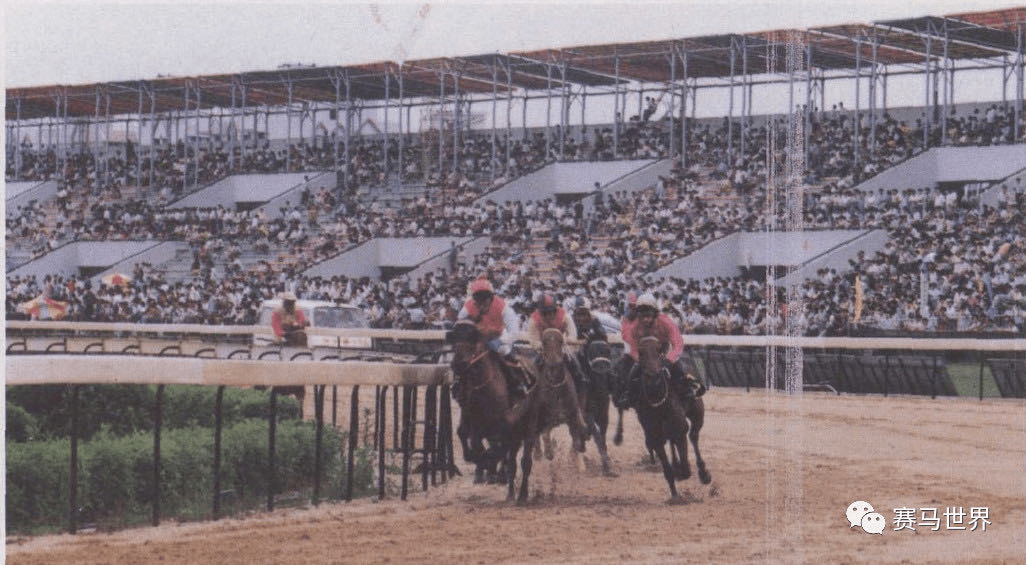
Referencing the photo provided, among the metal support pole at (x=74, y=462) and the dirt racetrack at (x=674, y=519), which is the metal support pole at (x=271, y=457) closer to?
the dirt racetrack at (x=674, y=519)

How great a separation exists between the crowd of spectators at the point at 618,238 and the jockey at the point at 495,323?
12.5 metres

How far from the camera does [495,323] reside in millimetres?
12172

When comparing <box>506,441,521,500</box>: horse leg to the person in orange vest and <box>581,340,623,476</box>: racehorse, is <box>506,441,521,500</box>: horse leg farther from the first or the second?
<box>581,340,623,476</box>: racehorse

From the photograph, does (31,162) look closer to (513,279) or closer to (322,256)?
(322,256)

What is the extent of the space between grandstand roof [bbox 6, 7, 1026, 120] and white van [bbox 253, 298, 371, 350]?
35.8 ft

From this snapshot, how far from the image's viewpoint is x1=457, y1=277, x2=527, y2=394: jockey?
12.0m

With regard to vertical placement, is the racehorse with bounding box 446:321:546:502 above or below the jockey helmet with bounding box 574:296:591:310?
below

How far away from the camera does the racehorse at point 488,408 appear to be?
11367 mm

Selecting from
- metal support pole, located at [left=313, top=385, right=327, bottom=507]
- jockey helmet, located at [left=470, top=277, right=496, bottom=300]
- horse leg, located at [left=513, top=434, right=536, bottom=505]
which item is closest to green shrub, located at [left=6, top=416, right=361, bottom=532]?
metal support pole, located at [left=313, top=385, right=327, bottom=507]

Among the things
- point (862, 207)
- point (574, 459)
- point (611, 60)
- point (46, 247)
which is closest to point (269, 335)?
point (574, 459)

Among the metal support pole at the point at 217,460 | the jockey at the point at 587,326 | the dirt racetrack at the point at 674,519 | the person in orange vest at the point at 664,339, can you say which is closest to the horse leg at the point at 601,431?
the dirt racetrack at the point at 674,519

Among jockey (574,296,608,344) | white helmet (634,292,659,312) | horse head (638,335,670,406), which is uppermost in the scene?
white helmet (634,292,659,312)

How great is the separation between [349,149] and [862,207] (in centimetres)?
1736

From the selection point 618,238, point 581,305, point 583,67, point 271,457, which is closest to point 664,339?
point 581,305
